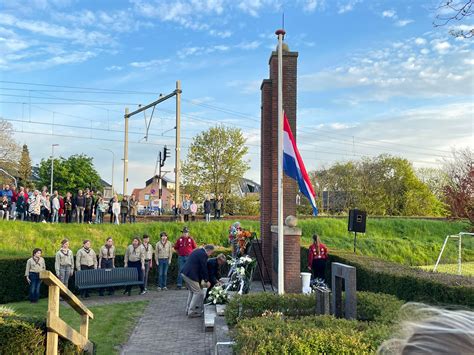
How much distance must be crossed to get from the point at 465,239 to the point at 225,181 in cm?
1995

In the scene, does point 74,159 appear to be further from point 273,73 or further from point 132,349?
point 132,349

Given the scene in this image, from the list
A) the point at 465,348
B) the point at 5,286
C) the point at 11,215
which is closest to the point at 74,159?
the point at 11,215

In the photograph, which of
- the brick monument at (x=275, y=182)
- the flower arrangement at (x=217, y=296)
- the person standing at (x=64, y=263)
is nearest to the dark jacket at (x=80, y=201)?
the person standing at (x=64, y=263)

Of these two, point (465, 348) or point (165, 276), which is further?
point (165, 276)

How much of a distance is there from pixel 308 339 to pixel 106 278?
10784mm

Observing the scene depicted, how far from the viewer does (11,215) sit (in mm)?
22812

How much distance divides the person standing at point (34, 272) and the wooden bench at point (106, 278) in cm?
114

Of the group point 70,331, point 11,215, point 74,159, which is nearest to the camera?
point 70,331

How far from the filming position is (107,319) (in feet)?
39.4

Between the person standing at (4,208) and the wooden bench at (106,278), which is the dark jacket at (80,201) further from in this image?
the wooden bench at (106,278)

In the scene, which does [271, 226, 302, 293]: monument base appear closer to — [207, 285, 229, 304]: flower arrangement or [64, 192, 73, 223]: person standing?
[207, 285, 229, 304]: flower arrangement

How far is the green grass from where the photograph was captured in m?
20.1

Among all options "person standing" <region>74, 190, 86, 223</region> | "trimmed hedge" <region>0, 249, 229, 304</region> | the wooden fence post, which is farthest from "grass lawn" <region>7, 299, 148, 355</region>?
"person standing" <region>74, 190, 86, 223</region>

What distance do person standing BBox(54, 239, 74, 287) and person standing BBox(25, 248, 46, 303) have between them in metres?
0.45
